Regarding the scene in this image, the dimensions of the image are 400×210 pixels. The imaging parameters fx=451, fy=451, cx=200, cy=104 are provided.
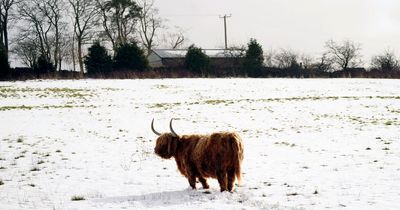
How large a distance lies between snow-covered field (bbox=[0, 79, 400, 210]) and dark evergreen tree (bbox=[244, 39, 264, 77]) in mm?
32008

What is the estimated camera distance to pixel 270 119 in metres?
23.6

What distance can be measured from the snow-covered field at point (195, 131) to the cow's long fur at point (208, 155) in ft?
1.32

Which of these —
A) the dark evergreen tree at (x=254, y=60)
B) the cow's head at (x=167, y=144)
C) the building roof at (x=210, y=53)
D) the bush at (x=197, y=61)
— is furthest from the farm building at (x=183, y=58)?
the cow's head at (x=167, y=144)

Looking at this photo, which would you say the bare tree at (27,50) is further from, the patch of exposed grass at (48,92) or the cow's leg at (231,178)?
the cow's leg at (231,178)

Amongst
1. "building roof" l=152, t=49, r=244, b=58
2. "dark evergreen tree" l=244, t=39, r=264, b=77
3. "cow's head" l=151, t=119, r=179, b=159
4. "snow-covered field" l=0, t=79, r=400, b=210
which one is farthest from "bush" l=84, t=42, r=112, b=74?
"cow's head" l=151, t=119, r=179, b=159

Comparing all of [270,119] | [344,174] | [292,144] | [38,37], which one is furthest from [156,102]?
[38,37]

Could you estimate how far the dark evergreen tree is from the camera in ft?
213

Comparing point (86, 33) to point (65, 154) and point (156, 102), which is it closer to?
point (156, 102)

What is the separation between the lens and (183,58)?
7112 cm

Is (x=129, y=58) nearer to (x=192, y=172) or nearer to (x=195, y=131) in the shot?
(x=195, y=131)

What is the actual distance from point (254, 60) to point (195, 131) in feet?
153

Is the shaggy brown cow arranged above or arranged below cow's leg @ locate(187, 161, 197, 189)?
above

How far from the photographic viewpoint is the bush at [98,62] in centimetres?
5753

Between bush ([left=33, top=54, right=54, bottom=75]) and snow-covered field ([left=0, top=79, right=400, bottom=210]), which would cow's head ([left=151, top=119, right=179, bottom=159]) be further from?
bush ([left=33, top=54, right=54, bottom=75])
